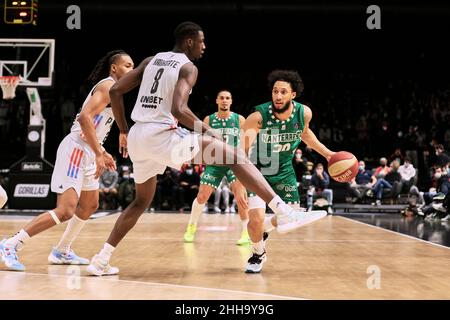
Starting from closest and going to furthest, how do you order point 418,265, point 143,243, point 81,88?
1. point 418,265
2. point 143,243
3. point 81,88

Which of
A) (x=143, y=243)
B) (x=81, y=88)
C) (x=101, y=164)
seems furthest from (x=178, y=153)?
(x=81, y=88)

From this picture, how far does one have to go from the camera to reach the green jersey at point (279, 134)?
5.12 metres

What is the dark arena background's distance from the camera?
694 centimetres

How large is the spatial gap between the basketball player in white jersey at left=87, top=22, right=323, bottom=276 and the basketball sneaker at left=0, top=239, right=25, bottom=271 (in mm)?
617

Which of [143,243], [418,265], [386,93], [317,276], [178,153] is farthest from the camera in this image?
[386,93]

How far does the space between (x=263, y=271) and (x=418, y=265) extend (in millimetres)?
1448

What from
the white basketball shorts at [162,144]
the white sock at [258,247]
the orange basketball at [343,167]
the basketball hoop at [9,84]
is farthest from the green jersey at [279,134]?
the basketball hoop at [9,84]

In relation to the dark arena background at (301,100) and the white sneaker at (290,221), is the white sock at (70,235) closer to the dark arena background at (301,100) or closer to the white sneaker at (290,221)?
the dark arena background at (301,100)

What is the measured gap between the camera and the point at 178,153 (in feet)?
13.3

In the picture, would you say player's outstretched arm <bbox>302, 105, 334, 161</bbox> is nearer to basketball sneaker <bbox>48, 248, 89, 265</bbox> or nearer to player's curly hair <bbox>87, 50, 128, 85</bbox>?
player's curly hair <bbox>87, 50, 128, 85</bbox>

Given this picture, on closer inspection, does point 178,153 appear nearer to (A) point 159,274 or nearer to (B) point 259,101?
(A) point 159,274

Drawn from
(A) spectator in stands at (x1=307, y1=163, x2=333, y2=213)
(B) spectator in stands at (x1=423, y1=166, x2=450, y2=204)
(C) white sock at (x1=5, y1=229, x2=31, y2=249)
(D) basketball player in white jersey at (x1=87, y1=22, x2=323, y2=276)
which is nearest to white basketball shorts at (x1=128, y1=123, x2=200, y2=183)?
(D) basketball player in white jersey at (x1=87, y1=22, x2=323, y2=276)

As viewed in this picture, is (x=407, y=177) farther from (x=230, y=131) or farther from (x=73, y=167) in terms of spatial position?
(x=73, y=167)

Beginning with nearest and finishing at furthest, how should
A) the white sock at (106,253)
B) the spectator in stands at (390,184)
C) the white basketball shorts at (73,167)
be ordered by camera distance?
the white sock at (106,253) → the white basketball shorts at (73,167) → the spectator in stands at (390,184)
